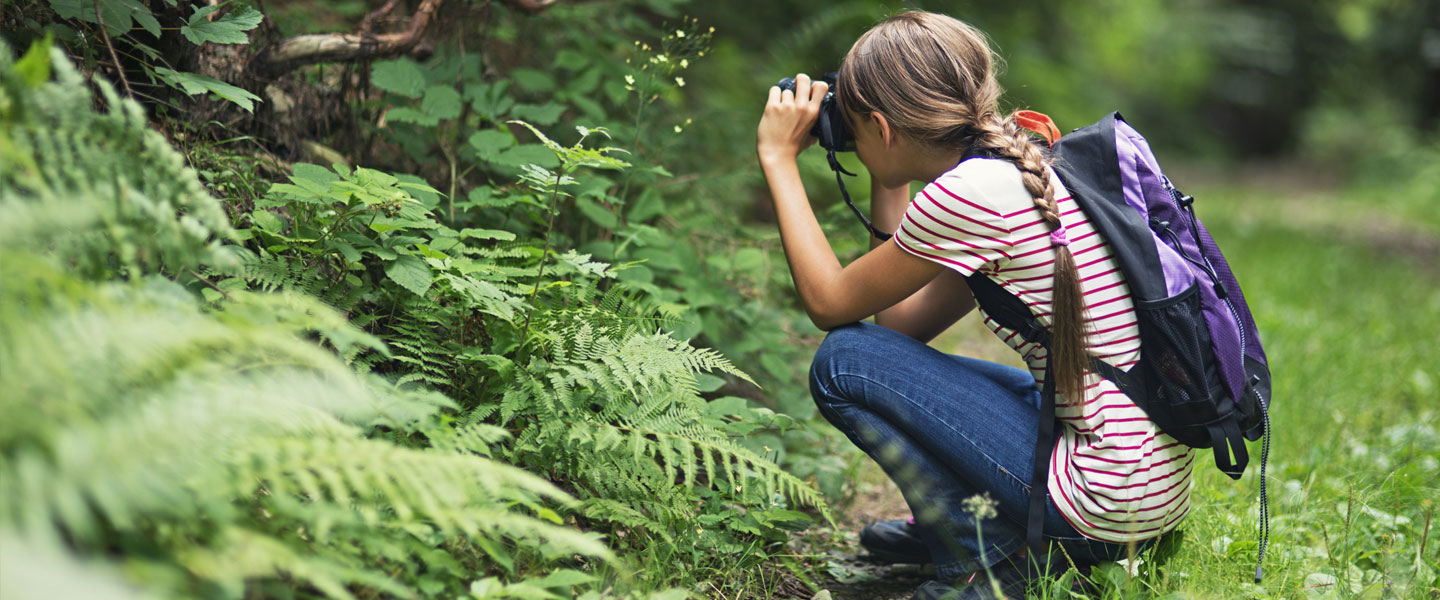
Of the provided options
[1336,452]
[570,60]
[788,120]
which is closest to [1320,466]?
[1336,452]

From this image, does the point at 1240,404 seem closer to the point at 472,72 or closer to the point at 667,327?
the point at 667,327

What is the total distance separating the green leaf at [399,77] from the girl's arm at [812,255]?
1015mm

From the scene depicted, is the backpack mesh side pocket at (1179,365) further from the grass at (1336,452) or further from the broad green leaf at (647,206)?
the broad green leaf at (647,206)

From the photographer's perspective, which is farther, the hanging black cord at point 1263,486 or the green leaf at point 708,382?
the green leaf at point 708,382

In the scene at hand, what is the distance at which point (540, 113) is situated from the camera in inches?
99.0

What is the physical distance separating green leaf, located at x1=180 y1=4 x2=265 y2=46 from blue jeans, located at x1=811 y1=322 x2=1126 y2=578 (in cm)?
139

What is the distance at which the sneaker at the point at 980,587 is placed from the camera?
5.89ft

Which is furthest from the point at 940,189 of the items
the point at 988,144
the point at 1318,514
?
the point at 1318,514

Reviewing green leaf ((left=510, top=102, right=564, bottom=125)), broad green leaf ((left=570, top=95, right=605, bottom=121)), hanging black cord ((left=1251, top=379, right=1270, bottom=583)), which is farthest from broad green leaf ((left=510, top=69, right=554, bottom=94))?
hanging black cord ((left=1251, top=379, right=1270, bottom=583))

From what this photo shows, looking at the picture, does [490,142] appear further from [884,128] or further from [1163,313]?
[1163,313]

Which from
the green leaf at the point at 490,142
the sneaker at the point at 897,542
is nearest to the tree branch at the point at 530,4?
the green leaf at the point at 490,142

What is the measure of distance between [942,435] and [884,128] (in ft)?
2.07

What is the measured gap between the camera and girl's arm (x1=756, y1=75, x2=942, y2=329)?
5.80ft

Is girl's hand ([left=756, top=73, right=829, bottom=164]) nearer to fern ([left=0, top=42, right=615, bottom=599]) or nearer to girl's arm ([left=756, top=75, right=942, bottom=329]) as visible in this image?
girl's arm ([left=756, top=75, right=942, bottom=329])
